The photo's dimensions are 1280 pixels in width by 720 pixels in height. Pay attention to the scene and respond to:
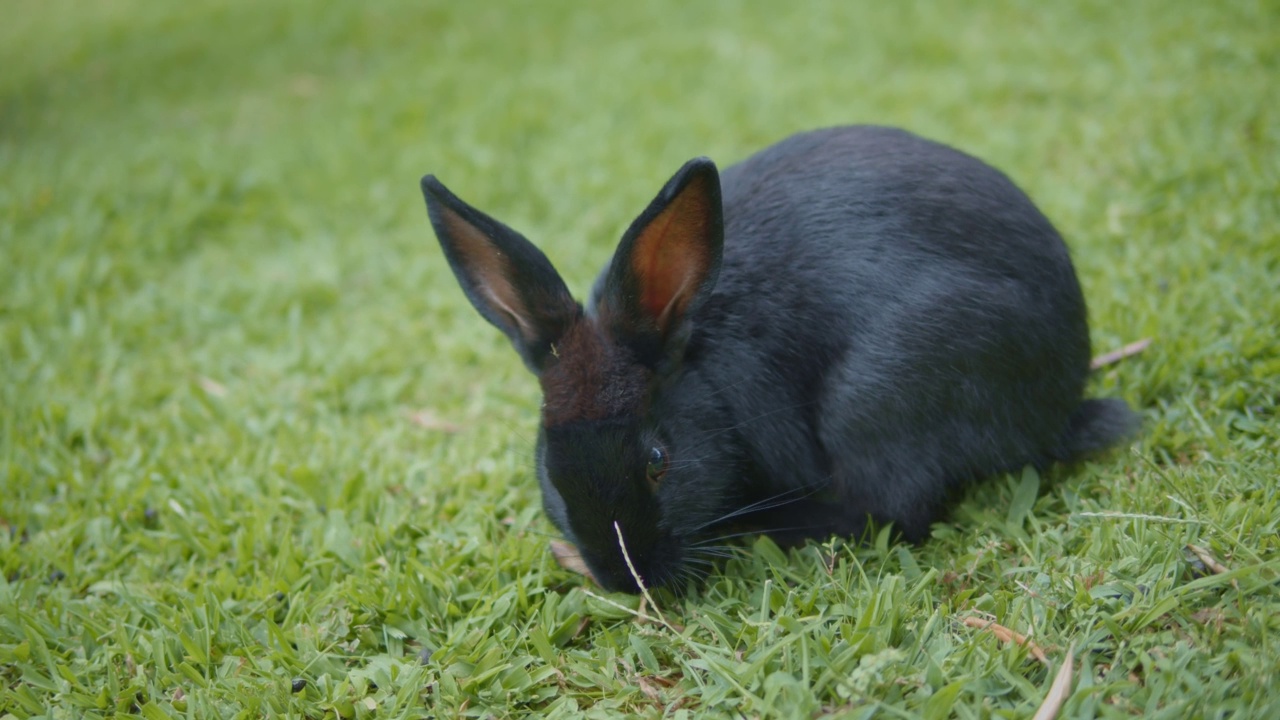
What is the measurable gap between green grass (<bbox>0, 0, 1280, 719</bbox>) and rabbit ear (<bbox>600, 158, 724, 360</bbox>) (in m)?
0.79

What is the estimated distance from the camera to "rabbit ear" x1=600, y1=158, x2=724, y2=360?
2566mm

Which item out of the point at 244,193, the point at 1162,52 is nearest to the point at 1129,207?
the point at 1162,52

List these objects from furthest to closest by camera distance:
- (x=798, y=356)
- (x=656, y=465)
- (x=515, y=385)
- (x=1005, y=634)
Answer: (x=515, y=385)
(x=798, y=356)
(x=656, y=465)
(x=1005, y=634)

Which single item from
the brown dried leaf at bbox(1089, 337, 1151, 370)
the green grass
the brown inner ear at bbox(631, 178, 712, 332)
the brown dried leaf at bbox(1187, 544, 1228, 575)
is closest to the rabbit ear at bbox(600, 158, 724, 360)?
the brown inner ear at bbox(631, 178, 712, 332)

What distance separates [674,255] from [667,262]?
3cm

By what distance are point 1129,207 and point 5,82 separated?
29.7 feet

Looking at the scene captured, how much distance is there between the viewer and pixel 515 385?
4.09 meters

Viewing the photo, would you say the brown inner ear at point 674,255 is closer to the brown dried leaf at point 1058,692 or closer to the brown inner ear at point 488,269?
the brown inner ear at point 488,269

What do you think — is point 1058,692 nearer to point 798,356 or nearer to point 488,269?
point 798,356

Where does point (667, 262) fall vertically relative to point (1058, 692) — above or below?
above

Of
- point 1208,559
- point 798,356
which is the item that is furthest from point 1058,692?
point 798,356

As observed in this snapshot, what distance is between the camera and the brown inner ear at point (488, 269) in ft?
9.21

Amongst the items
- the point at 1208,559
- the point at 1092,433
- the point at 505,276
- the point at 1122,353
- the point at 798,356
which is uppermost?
the point at 505,276

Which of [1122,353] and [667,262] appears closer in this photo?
[667,262]
